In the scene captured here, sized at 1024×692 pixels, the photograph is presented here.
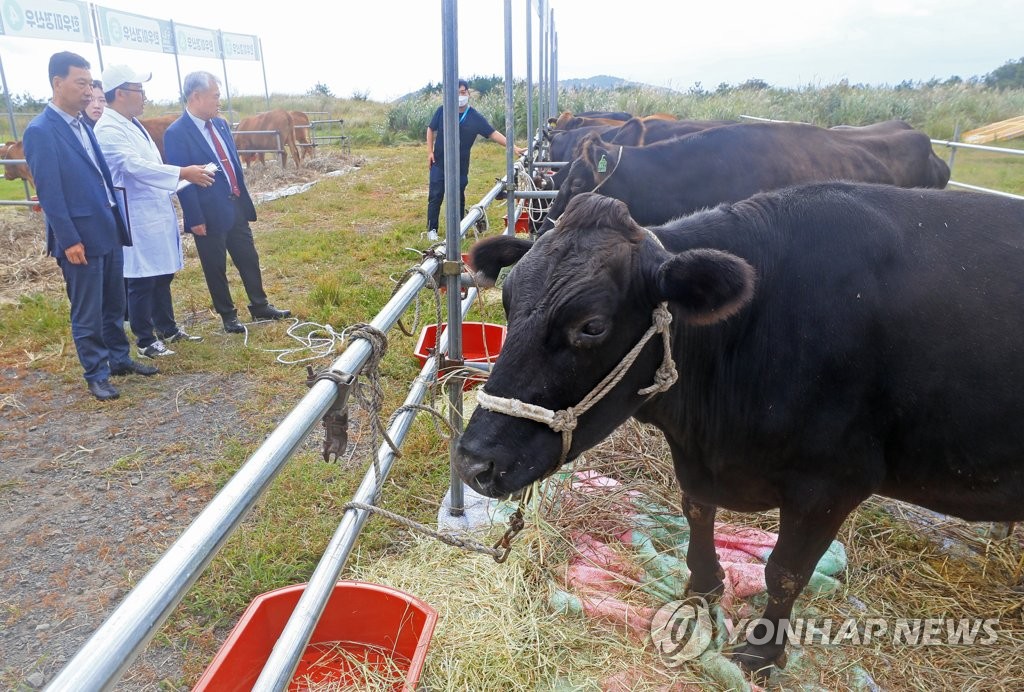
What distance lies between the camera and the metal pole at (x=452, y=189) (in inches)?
96.4

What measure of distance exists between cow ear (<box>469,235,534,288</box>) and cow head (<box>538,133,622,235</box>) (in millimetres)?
3761

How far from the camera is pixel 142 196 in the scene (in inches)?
213

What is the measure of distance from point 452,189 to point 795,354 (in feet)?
4.77

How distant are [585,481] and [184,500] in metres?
2.22

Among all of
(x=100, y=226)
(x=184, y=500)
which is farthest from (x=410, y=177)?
(x=184, y=500)

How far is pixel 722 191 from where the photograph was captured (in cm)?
576

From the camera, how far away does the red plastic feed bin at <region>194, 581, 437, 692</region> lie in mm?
2242

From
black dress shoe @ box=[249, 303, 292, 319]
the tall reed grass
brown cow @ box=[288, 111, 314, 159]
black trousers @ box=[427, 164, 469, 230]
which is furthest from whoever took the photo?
the tall reed grass

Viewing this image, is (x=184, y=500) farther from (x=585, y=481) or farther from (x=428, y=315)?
(x=428, y=315)

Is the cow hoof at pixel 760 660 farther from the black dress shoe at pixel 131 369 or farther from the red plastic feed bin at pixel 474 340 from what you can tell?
the black dress shoe at pixel 131 369

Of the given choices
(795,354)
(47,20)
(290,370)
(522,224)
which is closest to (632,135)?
(522,224)

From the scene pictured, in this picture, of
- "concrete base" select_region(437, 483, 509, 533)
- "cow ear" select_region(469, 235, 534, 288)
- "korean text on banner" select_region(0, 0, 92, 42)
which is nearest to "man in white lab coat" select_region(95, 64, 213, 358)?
"concrete base" select_region(437, 483, 509, 533)

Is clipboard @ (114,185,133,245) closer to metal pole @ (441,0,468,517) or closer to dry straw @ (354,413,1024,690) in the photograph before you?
metal pole @ (441,0,468,517)

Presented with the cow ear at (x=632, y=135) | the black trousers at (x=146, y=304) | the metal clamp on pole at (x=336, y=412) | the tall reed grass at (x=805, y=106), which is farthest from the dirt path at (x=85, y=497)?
the tall reed grass at (x=805, y=106)
